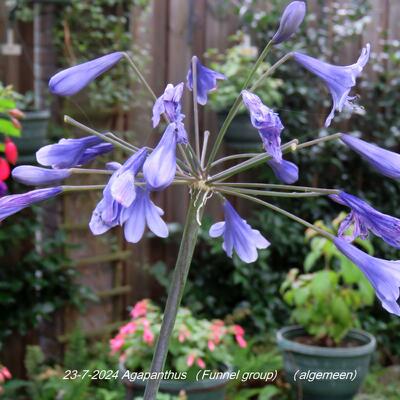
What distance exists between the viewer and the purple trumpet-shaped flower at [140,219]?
0.75m

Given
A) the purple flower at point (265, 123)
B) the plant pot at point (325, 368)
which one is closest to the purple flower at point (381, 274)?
the purple flower at point (265, 123)

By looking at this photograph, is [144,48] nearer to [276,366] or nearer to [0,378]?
[276,366]

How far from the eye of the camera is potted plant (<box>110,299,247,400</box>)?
2.41 metres

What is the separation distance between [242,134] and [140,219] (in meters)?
3.13

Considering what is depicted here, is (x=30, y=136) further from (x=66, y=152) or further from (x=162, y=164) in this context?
(x=162, y=164)

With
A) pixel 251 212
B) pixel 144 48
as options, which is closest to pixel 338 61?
pixel 251 212

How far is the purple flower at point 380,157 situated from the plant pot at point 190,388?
5.87 feet

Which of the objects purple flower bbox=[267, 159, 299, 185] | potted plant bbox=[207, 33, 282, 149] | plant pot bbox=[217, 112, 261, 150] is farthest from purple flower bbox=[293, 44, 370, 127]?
plant pot bbox=[217, 112, 261, 150]

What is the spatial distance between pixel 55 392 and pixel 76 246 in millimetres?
679

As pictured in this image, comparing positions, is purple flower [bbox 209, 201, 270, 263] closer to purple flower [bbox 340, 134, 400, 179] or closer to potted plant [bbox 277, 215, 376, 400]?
purple flower [bbox 340, 134, 400, 179]

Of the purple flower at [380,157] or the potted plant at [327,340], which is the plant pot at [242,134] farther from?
the purple flower at [380,157]

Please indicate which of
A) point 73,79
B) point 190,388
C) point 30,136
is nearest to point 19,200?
point 73,79

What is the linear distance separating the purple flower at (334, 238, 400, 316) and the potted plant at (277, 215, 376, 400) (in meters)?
2.15

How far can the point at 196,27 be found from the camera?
154 inches
